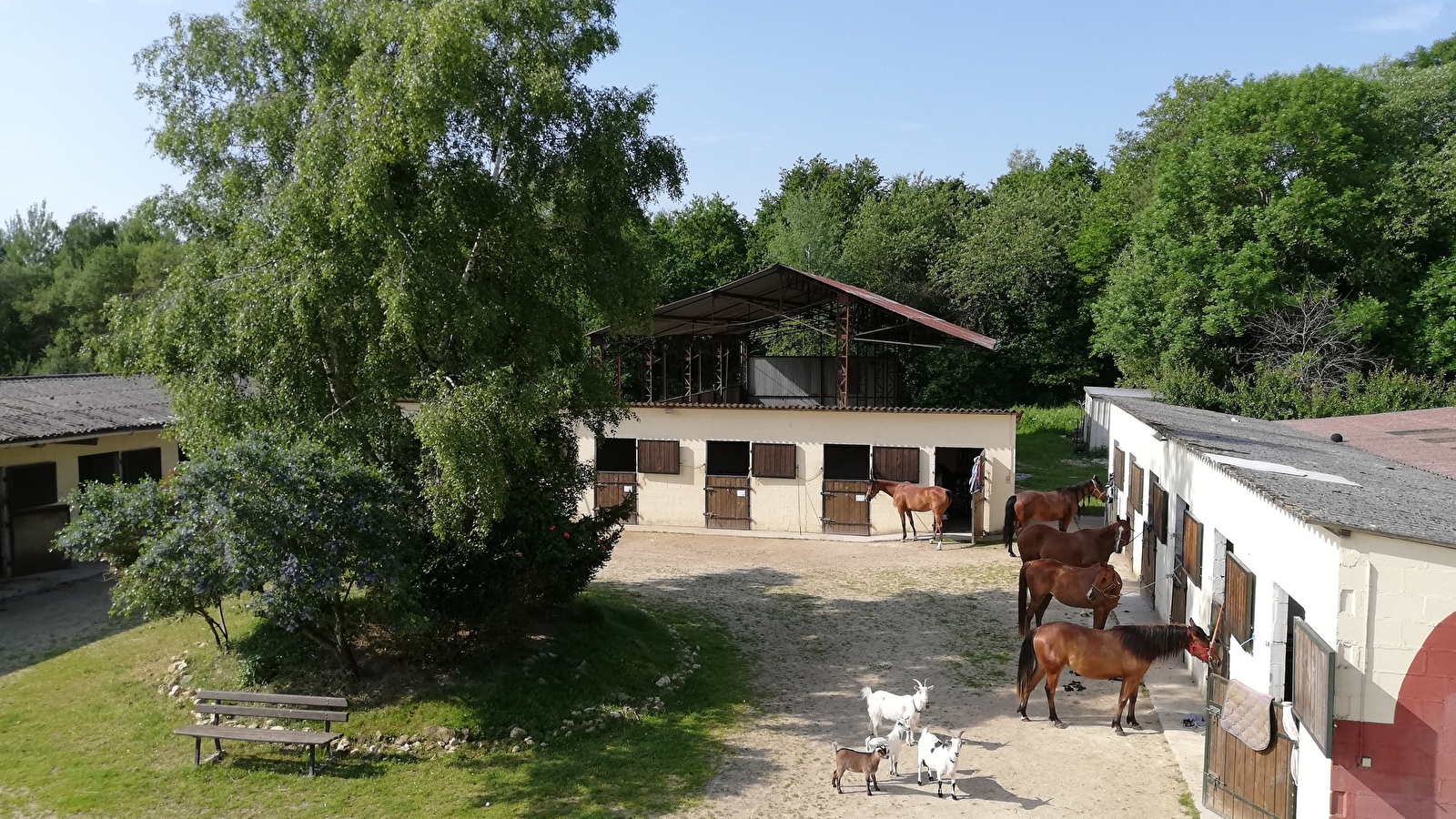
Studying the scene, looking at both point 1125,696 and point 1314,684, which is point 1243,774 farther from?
point 1125,696

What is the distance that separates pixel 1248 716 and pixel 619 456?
49.2 feet

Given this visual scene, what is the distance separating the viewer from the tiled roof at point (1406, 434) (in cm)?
1203

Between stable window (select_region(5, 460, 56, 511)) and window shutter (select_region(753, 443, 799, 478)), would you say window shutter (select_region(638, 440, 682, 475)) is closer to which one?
window shutter (select_region(753, 443, 799, 478))

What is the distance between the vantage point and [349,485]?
8.09 meters

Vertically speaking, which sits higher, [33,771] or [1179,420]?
[1179,420]

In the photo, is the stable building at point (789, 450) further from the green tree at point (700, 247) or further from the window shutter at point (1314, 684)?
the green tree at point (700, 247)

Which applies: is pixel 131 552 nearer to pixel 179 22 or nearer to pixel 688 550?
pixel 179 22

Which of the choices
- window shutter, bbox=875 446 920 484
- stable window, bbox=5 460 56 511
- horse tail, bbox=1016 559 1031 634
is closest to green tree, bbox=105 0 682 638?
horse tail, bbox=1016 559 1031 634

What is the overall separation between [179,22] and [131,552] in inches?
213

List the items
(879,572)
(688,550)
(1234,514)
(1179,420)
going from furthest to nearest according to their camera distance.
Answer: (688,550), (879,572), (1179,420), (1234,514)

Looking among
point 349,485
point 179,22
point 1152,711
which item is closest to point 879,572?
point 1152,711

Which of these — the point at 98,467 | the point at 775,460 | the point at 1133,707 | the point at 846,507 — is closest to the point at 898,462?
the point at 846,507

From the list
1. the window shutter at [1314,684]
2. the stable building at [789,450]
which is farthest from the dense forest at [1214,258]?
the window shutter at [1314,684]

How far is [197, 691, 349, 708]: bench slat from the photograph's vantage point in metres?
8.16
